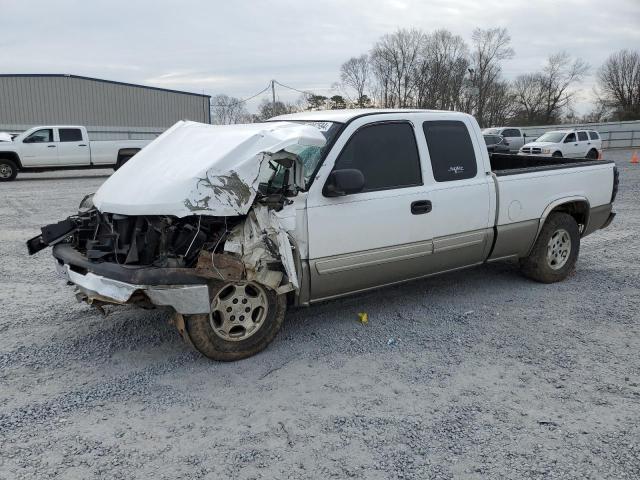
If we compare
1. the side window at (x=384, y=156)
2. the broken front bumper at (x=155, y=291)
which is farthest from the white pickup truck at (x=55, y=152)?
the side window at (x=384, y=156)

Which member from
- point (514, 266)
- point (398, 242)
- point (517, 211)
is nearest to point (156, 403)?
point (398, 242)

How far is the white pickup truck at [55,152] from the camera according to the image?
18547mm

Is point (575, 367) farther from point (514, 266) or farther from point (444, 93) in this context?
point (444, 93)

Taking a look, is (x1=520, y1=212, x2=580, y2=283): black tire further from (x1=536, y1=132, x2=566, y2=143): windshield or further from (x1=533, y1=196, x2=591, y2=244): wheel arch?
(x1=536, y1=132, x2=566, y2=143): windshield

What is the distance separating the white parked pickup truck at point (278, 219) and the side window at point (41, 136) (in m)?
16.3

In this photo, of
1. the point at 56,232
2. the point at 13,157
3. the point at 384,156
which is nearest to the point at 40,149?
the point at 13,157

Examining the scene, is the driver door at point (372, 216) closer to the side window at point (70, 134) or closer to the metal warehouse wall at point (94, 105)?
the side window at point (70, 134)

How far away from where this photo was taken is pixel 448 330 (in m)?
4.74

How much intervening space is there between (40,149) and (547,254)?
18.1 m

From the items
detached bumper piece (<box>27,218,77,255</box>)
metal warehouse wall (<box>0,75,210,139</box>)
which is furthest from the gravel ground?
metal warehouse wall (<box>0,75,210,139</box>)

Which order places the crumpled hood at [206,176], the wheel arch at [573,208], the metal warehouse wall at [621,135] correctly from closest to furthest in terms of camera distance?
the crumpled hood at [206,176], the wheel arch at [573,208], the metal warehouse wall at [621,135]

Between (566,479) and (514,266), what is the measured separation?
4240 millimetres

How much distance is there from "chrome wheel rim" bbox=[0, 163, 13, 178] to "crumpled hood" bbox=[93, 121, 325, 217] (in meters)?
16.5

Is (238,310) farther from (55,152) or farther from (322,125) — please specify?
(55,152)
